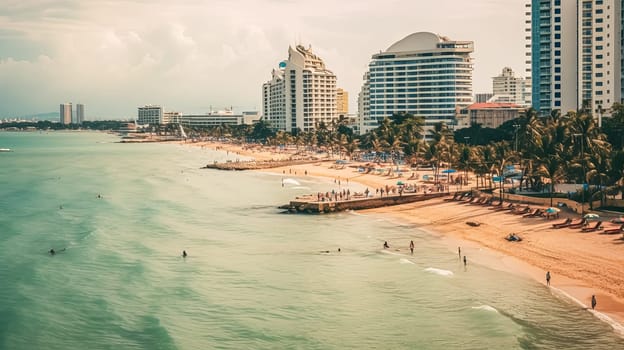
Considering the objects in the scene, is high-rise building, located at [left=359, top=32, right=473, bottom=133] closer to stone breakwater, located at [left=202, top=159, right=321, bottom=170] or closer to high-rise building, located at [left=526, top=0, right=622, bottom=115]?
high-rise building, located at [left=526, top=0, right=622, bottom=115]

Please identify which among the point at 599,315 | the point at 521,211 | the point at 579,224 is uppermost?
the point at 521,211

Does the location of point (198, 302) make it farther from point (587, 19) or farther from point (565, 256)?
point (587, 19)

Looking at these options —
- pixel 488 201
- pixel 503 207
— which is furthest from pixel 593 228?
pixel 488 201

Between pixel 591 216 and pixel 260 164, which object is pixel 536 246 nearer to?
pixel 591 216

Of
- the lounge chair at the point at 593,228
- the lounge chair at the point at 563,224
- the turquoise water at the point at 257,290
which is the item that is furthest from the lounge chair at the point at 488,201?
the lounge chair at the point at 593,228

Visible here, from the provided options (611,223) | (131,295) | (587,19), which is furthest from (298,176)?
(131,295)

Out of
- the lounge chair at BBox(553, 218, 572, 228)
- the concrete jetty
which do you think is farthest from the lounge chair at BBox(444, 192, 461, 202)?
the lounge chair at BBox(553, 218, 572, 228)
